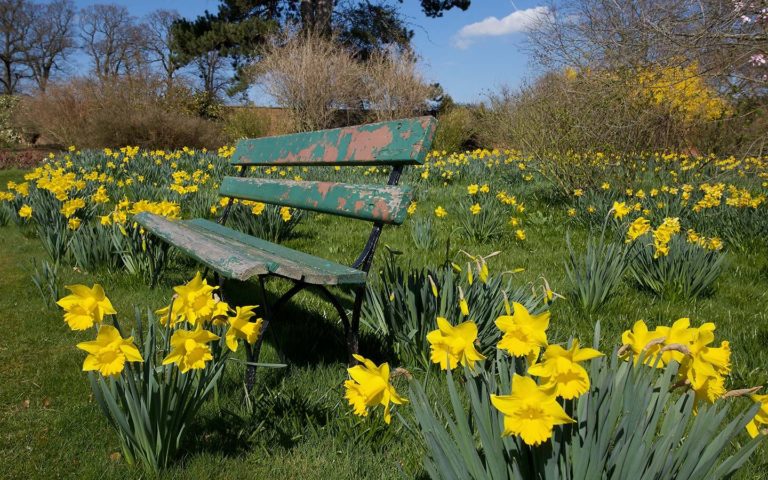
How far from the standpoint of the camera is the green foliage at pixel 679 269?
325 centimetres

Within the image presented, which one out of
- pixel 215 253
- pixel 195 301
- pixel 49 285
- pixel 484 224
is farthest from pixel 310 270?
pixel 484 224

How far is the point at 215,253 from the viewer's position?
195cm

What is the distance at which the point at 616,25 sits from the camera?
19.2ft

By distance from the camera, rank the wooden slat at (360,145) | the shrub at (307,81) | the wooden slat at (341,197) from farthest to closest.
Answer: the shrub at (307,81), the wooden slat at (360,145), the wooden slat at (341,197)

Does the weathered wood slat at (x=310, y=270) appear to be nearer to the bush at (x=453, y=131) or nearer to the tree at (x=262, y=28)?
the bush at (x=453, y=131)

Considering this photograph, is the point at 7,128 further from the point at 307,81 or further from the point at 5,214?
the point at 5,214

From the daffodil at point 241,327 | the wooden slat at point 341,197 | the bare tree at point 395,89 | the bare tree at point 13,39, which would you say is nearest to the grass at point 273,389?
the daffodil at point 241,327

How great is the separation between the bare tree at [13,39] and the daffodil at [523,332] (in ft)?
140

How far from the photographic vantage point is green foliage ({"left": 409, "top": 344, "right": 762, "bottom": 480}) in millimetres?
1021

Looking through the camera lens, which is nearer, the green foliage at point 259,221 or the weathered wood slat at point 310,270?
the weathered wood slat at point 310,270

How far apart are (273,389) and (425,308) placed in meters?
0.72

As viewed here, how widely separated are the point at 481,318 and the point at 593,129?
4.88m

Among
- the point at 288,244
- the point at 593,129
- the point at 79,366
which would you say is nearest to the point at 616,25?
the point at 593,129

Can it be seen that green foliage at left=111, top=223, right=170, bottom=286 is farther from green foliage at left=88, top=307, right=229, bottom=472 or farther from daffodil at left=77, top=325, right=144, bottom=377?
daffodil at left=77, top=325, right=144, bottom=377
